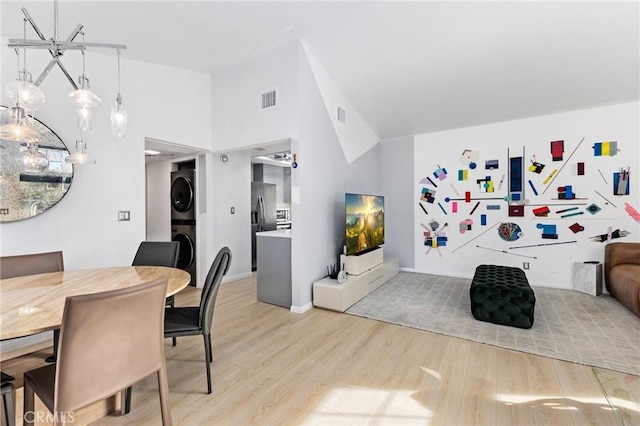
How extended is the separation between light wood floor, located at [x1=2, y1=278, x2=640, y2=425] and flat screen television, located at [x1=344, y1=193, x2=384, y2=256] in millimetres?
1281

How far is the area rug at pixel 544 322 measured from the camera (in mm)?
2413

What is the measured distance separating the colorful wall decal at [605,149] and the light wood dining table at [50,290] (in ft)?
17.7

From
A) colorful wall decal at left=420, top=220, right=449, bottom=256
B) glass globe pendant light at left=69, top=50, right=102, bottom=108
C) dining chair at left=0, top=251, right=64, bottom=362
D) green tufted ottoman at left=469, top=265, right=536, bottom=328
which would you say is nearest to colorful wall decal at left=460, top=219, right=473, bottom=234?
colorful wall decal at left=420, top=220, right=449, bottom=256

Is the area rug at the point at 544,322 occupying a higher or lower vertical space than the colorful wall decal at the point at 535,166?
lower

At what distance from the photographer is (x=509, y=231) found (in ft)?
15.0

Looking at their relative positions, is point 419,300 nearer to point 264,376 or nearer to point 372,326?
point 372,326

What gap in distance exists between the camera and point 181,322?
2014 millimetres

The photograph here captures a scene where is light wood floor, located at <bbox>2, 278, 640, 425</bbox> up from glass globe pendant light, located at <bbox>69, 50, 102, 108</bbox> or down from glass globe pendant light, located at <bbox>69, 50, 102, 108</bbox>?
down

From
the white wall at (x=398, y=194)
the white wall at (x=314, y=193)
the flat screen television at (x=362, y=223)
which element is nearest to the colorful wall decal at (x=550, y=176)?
the white wall at (x=398, y=194)

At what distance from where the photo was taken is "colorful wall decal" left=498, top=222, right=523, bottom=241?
450 cm

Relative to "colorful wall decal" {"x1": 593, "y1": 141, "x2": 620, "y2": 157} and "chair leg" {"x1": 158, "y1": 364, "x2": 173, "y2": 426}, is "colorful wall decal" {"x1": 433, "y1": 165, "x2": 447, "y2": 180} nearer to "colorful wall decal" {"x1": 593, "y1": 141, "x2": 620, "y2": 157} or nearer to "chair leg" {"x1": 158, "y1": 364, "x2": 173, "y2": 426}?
"colorful wall decal" {"x1": 593, "y1": 141, "x2": 620, "y2": 157}

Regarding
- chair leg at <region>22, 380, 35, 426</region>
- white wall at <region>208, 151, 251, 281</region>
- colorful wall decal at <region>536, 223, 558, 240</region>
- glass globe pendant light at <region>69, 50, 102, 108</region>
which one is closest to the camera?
chair leg at <region>22, 380, 35, 426</region>

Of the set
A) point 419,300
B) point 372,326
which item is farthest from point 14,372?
point 419,300

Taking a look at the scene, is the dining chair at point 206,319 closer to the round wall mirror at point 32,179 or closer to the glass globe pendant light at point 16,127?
the glass globe pendant light at point 16,127
